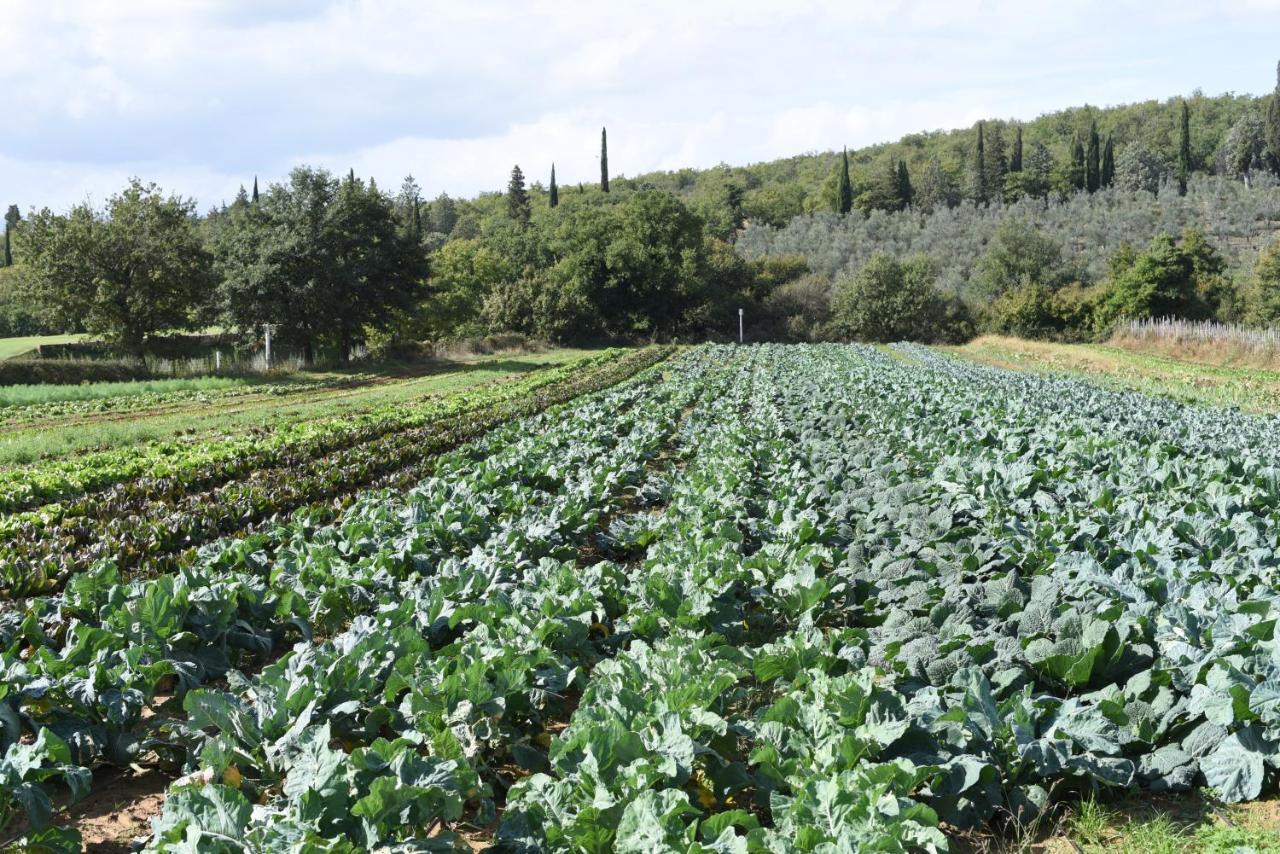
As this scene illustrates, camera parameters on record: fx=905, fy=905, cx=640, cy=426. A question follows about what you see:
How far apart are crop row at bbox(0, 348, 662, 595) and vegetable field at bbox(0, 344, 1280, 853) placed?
0.08 meters

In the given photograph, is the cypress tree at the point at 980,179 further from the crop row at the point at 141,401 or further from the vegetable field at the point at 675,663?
the vegetable field at the point at 675,663

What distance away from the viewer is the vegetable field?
3.40 metres

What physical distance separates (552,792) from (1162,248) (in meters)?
58.3

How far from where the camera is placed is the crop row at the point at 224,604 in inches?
179

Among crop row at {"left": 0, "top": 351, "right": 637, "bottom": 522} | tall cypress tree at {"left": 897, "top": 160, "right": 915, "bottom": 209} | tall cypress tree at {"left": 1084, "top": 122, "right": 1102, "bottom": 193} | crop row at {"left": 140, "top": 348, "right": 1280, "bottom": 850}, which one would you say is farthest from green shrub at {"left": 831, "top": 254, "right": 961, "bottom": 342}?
crop row at {"left": 140, "top": 348, "right": 1280, "bottom": 850}

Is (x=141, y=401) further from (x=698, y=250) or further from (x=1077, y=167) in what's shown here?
(x=1077, y=167)

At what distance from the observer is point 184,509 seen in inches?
422

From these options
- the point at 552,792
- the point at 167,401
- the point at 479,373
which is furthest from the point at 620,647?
the point at 479,373

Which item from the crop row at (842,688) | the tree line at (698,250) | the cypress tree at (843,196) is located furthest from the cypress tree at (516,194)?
the crop row at (842,688)

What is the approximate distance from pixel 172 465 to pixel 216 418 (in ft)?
30.0

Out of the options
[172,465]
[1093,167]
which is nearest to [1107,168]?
[1093,167]

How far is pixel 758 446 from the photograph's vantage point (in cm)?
1277

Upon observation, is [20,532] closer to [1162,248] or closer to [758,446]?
[758,446]

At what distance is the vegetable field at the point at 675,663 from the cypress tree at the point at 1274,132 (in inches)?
3944
